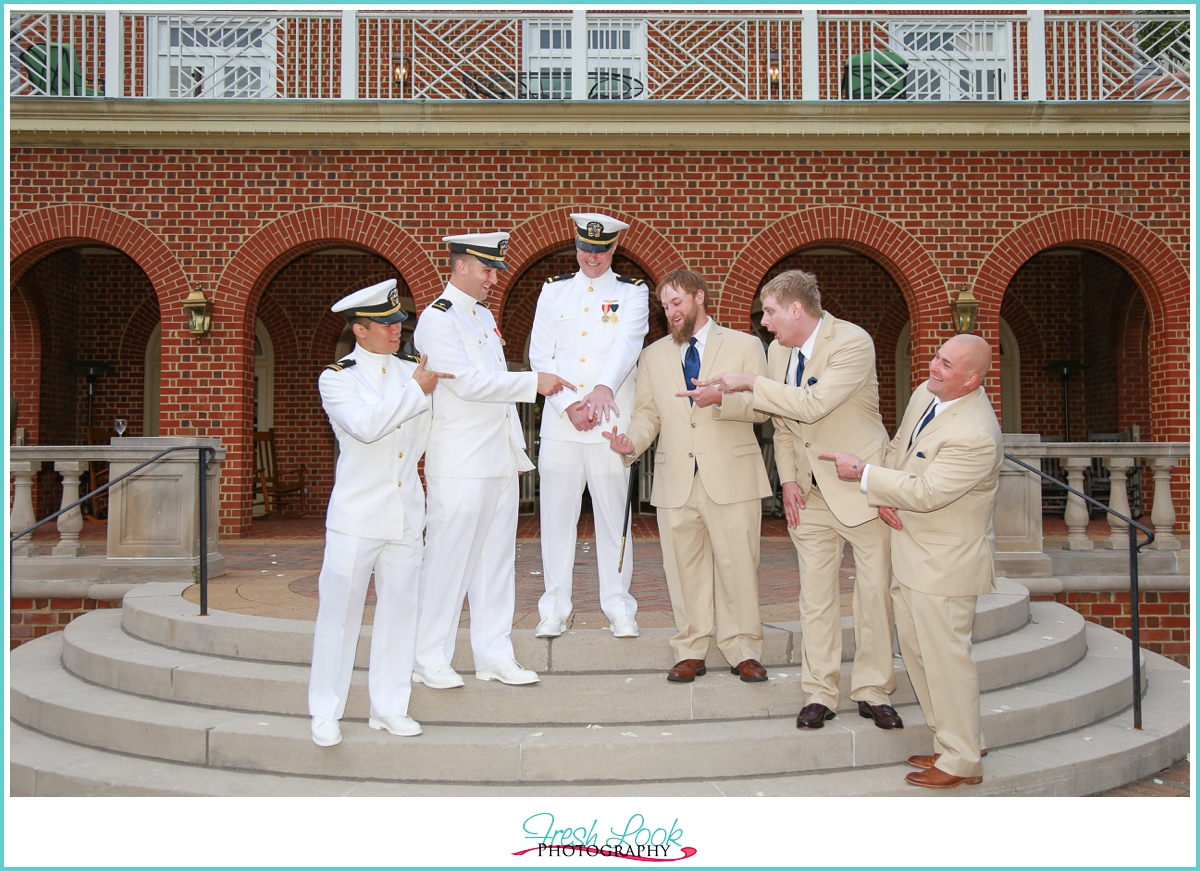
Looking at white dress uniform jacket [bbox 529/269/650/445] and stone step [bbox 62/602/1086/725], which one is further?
white dress uniform jacket [bbox 529/269/650/445]

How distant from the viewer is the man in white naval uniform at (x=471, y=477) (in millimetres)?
4109

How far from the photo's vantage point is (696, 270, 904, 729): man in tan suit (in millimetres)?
3967

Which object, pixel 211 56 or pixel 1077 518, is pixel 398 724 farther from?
pixel 211 56

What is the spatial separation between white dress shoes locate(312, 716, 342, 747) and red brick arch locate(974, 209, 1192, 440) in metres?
8.04

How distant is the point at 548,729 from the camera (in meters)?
4.07

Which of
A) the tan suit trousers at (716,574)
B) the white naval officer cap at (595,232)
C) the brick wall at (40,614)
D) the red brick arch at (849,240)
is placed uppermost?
the red brick arch at (849,240)

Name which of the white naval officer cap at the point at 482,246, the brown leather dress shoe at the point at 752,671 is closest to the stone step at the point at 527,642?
the brown leather dress shoe at the point at 752,671

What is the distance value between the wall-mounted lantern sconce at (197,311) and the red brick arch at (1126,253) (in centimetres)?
785

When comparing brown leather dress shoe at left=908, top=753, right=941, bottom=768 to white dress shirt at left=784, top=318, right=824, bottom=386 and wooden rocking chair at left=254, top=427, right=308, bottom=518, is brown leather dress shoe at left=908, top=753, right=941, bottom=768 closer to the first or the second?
white dress shirt at left=784, top=318, right=824, bottom=386

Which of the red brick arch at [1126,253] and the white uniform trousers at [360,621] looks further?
the red brick arch at [1126,253]

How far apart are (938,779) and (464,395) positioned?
2513mm

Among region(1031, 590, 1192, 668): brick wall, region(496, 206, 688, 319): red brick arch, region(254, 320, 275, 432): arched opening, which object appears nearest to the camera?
region(1031, 590, 1192, 668): brick wall

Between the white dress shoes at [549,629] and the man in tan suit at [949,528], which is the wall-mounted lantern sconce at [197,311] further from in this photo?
the man in tan suit at [949,528]

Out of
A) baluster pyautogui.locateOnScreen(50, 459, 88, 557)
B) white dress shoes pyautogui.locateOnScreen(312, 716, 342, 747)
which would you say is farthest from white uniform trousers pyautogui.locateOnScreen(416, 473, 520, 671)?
baluster pyautogui.locateOnScreen(50, 459, 88, 557)
